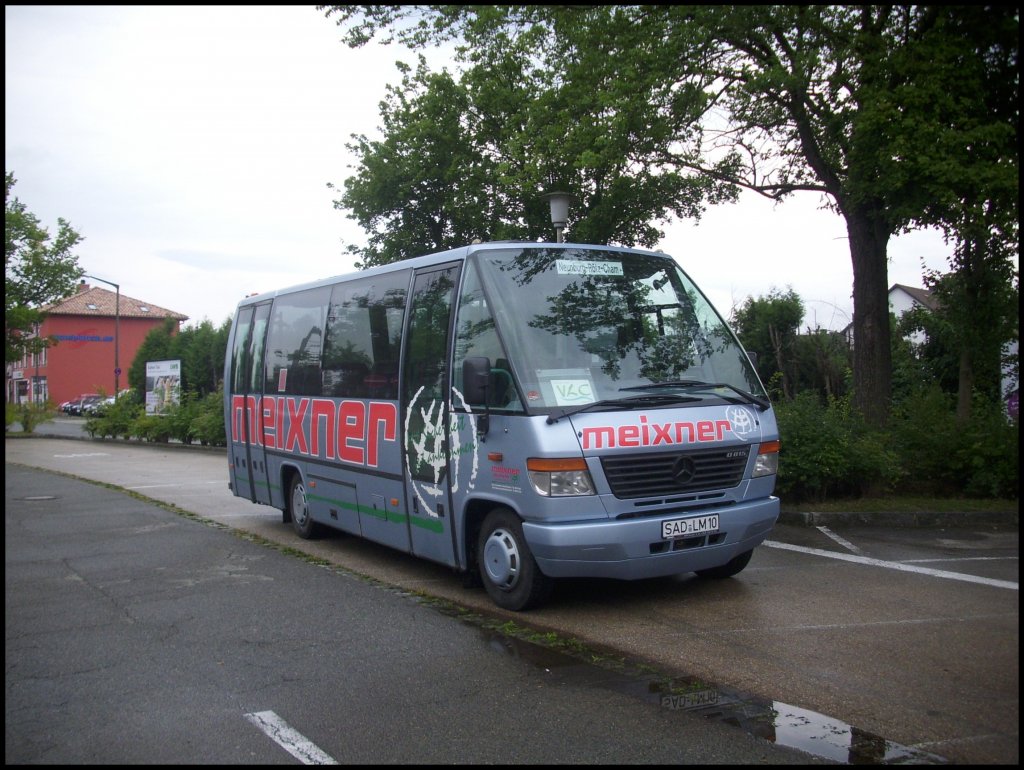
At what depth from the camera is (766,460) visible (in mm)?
7172

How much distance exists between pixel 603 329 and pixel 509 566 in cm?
191

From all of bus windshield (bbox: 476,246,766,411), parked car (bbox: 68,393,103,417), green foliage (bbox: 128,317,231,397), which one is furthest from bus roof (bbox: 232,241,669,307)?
parked car (bbox: 68,393,103,417)

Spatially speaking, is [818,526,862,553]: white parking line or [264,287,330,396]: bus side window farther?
[264,287,330,396]: bus side window

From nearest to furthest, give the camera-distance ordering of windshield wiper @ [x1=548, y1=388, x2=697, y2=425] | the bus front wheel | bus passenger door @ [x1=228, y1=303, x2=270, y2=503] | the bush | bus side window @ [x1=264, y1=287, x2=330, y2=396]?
windshield wiper @ [x1=548, y1=388, x2=697, y2=425] < bus side window @ [x1=264, y1=287, x2=330, y2=396] < the bus front wheel < bus passenger door @ [x1=228, y1=303, x2=270, y2=503] < the bush

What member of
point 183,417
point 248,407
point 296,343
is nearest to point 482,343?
point 296,343

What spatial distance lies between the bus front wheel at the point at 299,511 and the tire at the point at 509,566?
3831mm

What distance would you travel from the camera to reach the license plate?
6502mm

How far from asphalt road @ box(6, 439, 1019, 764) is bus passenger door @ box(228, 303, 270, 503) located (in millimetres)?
1743

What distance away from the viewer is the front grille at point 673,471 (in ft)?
21.1

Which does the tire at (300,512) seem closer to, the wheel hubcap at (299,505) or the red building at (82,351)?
the wheel hubcap at (299,505)

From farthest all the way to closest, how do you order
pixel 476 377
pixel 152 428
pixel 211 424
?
pixel 152 428 → pixel 211 424 → pixel 476 377

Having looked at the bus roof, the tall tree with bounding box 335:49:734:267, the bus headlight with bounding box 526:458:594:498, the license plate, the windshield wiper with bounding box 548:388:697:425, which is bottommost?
the license plate

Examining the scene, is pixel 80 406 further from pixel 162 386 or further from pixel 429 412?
pixel 429 412

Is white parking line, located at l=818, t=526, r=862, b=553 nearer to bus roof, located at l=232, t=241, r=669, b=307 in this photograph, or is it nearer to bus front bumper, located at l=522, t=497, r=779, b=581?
bus front bumper, located at l=522, t=497, r=779, b=581
